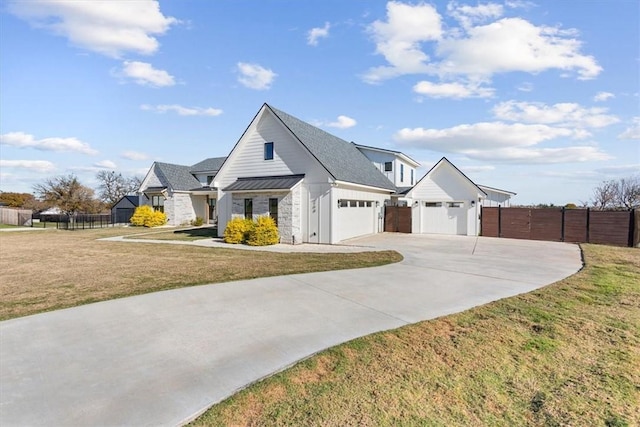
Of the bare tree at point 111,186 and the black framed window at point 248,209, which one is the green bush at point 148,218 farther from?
the bare tree at point 111,186

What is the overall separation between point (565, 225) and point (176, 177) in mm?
31283

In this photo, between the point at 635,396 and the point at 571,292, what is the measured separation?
4.68 m

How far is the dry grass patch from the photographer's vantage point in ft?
24.4

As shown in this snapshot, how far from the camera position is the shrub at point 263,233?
1695 cm

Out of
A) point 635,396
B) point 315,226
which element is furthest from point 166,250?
point 635,396

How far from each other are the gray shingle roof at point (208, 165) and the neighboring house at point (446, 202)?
68.4ft

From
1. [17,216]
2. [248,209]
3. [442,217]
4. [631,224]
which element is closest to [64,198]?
[17,216]

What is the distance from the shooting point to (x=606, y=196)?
31.0 meters

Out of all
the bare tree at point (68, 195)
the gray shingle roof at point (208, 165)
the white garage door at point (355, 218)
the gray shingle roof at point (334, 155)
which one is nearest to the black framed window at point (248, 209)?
the gray shingle roof at point (334, 155)

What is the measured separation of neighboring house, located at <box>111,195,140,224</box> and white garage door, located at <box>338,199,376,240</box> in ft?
83.9

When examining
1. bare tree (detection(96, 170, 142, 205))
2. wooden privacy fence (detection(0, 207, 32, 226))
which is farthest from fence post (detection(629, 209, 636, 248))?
bare tree (detection(96, 170, 142, 205))

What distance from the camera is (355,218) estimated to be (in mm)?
20516

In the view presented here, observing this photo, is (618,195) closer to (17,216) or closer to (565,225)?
(565,225)

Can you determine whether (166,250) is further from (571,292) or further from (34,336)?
(571,292)
